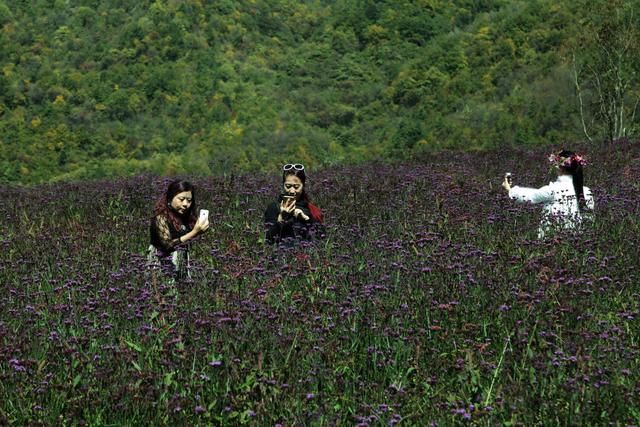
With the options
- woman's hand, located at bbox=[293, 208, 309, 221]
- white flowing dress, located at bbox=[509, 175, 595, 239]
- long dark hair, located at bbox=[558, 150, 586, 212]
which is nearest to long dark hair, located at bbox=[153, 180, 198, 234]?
woman's hand, located at bbox=[293, 208, 309, 221]

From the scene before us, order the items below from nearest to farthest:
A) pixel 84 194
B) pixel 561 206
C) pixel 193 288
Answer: pixel 193 288
pixel 561 206
pixel 84 194

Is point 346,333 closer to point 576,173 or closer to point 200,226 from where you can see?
point 200,226

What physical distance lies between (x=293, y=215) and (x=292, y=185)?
0.26 m

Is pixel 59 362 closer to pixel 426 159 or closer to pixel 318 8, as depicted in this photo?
pixel 426 159

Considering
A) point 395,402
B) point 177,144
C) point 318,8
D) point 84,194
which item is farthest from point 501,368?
point 318,8

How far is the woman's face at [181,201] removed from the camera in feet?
19.7

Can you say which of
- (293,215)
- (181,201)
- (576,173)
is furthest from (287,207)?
(576,173)

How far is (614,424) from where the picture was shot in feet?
10.9

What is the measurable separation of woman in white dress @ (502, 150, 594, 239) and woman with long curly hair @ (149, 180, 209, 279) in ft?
7.90

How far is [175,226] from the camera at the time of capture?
595cm

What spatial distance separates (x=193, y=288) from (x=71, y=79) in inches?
2639

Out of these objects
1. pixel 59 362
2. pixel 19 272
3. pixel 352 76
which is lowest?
pixel 59 362

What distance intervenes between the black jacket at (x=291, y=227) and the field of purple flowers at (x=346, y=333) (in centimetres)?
23

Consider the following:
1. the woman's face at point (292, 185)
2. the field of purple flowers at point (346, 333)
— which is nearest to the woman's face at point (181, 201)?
the field of purple flowers at point (346, 333)
